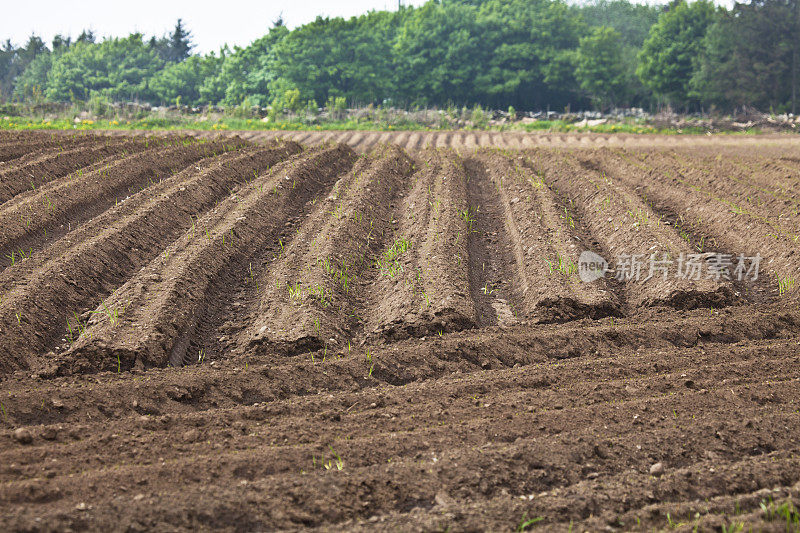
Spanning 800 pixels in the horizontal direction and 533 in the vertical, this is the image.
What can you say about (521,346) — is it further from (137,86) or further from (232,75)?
(137,86)

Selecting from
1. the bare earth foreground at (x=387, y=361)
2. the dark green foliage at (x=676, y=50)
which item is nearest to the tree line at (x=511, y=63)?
the dark green foliage at (x=676, y=50)

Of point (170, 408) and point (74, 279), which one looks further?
point (74, 279)

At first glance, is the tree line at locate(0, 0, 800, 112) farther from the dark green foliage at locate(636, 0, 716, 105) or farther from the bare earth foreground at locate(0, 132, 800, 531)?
the bare earth foreground at locate(0, 132, 800, 531)

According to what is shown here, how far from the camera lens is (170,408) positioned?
207 inches

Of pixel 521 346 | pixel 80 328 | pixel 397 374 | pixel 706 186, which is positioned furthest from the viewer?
pixel 706 186

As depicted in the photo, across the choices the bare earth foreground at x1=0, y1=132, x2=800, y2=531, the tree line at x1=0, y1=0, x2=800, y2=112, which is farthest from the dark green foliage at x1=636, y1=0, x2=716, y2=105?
the bare earth foreground at x1=0, y1=132, x2=800, y2=531

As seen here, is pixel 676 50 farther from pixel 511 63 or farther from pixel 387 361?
pixel 387 361

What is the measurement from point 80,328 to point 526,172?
9.69 meters

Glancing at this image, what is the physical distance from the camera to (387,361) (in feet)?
19.7

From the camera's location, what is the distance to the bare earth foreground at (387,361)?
13.2 feet

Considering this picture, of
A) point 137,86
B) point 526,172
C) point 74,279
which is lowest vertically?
point 74,279

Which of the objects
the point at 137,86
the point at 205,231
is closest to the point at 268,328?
the point at 205,231

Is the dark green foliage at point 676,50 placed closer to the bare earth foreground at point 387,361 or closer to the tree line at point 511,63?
the tree line at point 511,63

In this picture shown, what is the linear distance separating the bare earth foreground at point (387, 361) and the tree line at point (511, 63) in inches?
1254
